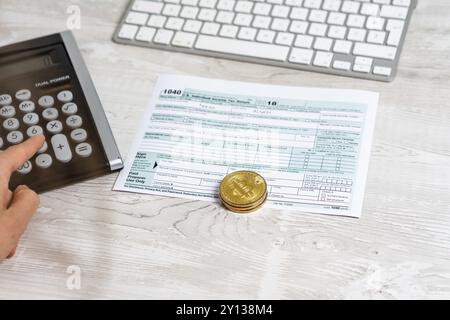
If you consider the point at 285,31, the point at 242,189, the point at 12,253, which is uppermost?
the point at 285,31

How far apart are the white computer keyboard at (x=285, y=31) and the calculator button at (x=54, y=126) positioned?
177 millimetres

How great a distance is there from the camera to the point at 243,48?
2.57ft

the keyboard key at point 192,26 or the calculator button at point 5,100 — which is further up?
the keyboard key at point 192,26

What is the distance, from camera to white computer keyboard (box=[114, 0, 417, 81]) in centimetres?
75

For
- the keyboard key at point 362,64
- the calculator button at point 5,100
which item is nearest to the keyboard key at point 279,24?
the keyboard key at point 362,64

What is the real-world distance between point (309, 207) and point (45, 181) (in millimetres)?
277

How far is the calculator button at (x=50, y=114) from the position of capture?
697 millimetres

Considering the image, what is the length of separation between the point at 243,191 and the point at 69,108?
22 cm

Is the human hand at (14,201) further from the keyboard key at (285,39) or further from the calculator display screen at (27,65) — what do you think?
the keyboard key at (285,39)

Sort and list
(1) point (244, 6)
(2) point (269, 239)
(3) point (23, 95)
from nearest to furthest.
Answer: (2) point (269, 239), (3) point (23, 95), (1) point (244, 6)

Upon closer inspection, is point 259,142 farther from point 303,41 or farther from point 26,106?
point 26,106

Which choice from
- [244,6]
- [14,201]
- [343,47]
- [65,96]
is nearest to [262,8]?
[244,6]

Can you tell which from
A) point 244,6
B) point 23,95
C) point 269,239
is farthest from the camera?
point 244,6

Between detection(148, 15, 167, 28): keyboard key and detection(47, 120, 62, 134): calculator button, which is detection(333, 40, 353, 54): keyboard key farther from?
detection(47, 120, 62, 134): calculator button
